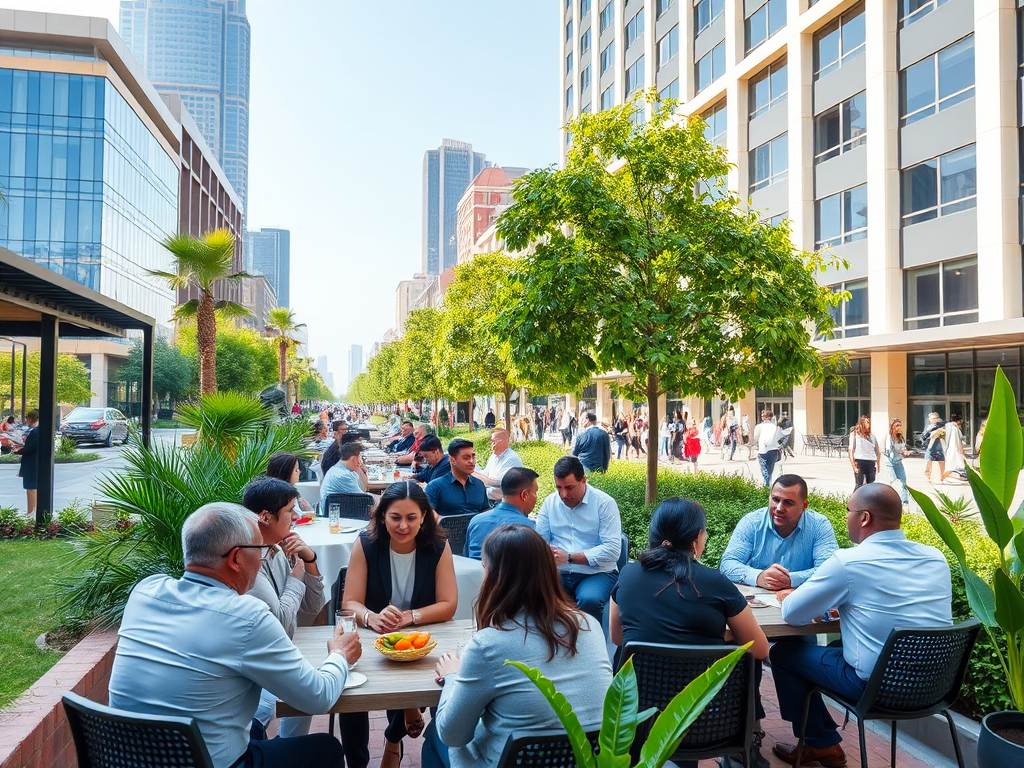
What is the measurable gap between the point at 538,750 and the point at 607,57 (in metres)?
46.4

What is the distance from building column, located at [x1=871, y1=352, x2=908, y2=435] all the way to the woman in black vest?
988 inches

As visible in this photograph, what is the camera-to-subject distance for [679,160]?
8.40 meters

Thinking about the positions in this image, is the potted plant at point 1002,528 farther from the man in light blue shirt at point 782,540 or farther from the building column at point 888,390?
the building column at point 888,390

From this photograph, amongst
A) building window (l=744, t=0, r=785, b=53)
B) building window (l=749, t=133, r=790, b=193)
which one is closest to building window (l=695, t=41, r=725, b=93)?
building window (l=744, t=0, r=785, b=53)

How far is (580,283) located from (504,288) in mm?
1839

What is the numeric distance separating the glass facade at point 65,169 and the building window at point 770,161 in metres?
42.5

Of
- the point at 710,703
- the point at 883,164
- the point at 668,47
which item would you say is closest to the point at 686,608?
the point at 710,703

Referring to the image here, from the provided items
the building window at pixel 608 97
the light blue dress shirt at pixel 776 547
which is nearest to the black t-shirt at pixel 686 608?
the light blue dress shirt at pixel 776 547

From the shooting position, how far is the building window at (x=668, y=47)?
35.9 meters

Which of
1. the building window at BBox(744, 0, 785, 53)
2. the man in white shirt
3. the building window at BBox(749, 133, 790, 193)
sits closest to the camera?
the man in white shirt

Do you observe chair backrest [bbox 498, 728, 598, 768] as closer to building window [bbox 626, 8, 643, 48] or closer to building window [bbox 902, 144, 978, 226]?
building window [bbox 902, 144, 978, 226]

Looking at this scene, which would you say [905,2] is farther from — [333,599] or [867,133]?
[333,599]

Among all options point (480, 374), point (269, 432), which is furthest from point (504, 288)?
point (480, 374)

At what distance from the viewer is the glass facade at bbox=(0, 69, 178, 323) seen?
161ft
